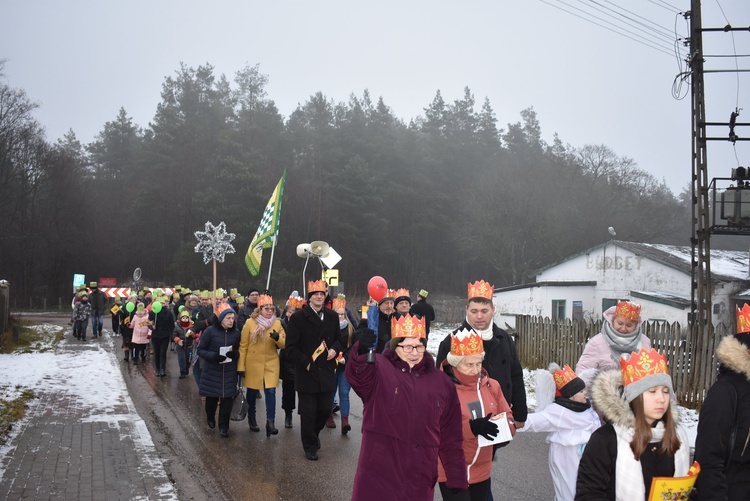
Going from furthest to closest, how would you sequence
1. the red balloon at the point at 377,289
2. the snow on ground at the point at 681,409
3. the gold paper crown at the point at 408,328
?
the red balloon at the point at 377,289 < the snow on ground at the point at 681,409 < the gold paper crown at the point at 408,328

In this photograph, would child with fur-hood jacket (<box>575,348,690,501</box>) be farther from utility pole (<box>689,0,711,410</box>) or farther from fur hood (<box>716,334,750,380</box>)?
utility pole (<box>689,0,711,410</box>)

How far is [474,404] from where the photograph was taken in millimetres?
4574

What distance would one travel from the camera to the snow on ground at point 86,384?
8.53 m

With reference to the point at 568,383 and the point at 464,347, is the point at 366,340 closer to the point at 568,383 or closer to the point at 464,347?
the point at 464,347

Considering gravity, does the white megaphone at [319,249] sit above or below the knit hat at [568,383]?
above

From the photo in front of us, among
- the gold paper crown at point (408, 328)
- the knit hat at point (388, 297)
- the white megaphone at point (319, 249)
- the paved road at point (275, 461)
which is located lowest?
the paved road at point (275, 461)

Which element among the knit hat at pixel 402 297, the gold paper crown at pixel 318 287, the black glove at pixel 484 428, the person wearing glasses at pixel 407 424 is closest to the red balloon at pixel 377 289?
the knit hat at pixel 402 297

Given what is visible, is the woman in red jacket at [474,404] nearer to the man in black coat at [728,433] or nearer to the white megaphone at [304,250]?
the man in black coat at [728,433]

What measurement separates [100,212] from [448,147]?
31399 millimetres

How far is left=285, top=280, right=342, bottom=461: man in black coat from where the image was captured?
7814 mm

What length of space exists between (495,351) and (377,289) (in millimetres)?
5026

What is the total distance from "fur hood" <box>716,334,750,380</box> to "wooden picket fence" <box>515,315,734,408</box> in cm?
799

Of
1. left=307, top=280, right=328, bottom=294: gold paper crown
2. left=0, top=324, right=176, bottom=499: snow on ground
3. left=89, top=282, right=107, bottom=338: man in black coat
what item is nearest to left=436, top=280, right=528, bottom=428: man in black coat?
left=307, top=280, right=328, bottom=294: gold paper crown

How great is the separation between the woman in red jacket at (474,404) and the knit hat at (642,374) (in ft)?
4.48
